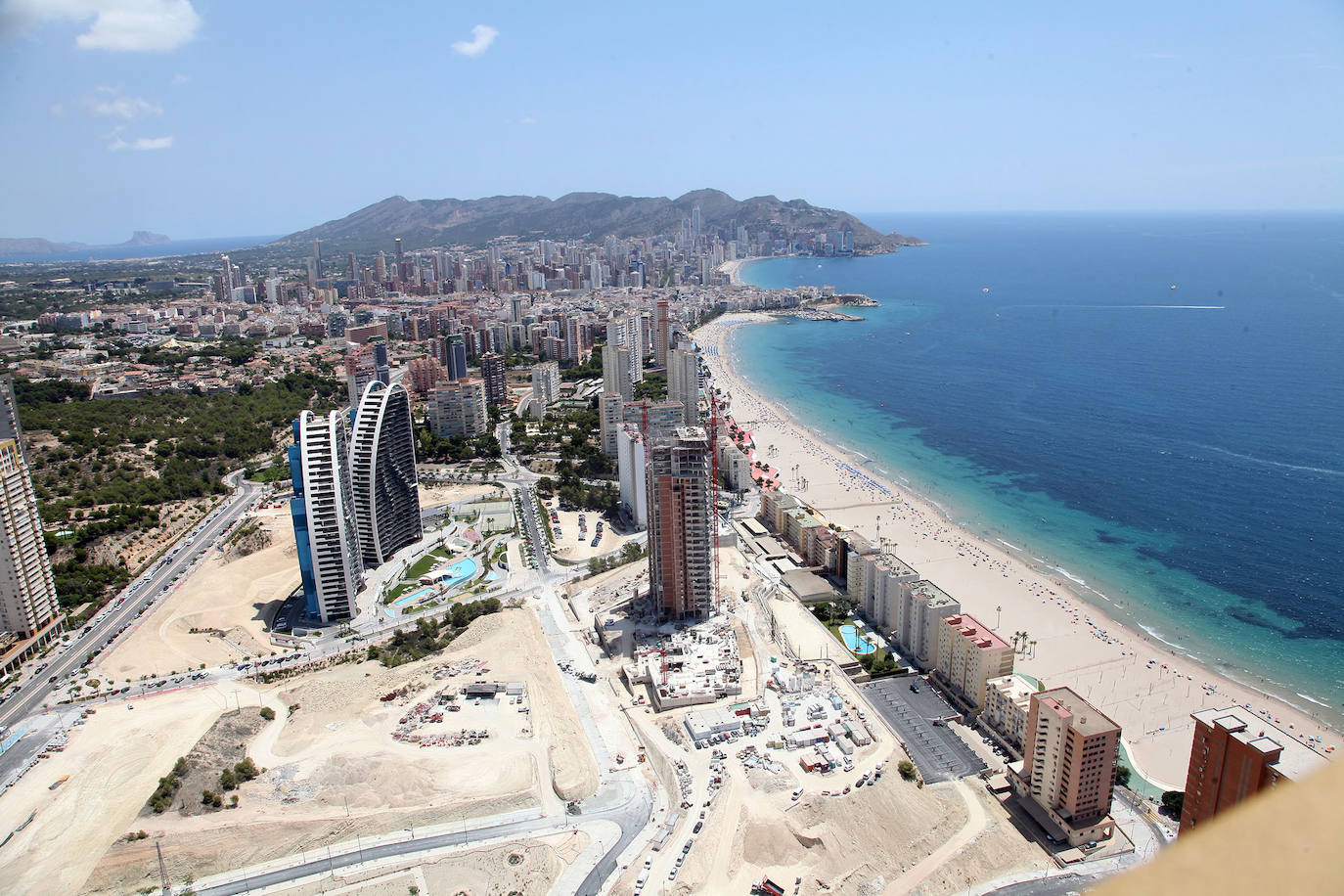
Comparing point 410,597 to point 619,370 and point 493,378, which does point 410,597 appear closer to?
point 619,370

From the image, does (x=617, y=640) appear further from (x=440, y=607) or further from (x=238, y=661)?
(x=238, y=661)

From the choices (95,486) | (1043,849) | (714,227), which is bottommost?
(1043,849)

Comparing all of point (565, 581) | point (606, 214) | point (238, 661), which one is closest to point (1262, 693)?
point (565, 581)

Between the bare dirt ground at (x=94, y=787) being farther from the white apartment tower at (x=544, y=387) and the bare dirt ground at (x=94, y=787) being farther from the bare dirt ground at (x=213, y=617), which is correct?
the white apartment tower at (x=544, y=387)

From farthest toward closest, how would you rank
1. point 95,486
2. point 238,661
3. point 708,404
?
1. point 708,404
2. point 95,486
3. point 238,661

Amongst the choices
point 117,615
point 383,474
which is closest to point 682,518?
point 383,474

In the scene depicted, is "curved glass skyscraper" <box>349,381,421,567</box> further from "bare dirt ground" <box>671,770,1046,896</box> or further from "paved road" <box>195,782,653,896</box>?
"bare dirt ground" <box>671,770,1046,896</box>
